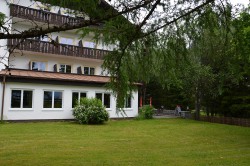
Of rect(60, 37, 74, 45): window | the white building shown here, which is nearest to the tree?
the white building

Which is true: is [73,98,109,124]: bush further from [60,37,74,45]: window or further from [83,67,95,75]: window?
[60,37,74,45]: window

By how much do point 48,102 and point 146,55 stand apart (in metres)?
16.4

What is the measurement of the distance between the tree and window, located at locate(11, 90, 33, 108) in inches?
600

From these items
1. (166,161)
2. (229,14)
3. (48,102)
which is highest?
(229,14)

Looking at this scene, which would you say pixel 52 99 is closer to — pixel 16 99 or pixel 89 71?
pixel 16 99

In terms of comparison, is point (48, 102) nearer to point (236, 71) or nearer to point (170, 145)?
point (170, 145)

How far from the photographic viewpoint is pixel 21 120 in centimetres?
2034

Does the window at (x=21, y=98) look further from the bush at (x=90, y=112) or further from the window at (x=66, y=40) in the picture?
the window at (x=66, y=40)

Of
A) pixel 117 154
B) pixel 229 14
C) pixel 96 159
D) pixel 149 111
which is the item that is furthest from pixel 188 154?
pixel 149 111

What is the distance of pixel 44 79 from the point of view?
826 inches

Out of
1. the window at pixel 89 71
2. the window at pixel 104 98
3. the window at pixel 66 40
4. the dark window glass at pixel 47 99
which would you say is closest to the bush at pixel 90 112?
the dark window glass at pixel 47 99

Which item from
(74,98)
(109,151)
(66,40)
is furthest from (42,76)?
(109,151)

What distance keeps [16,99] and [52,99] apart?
260 centimetres

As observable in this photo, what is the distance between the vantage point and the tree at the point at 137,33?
5211mm
